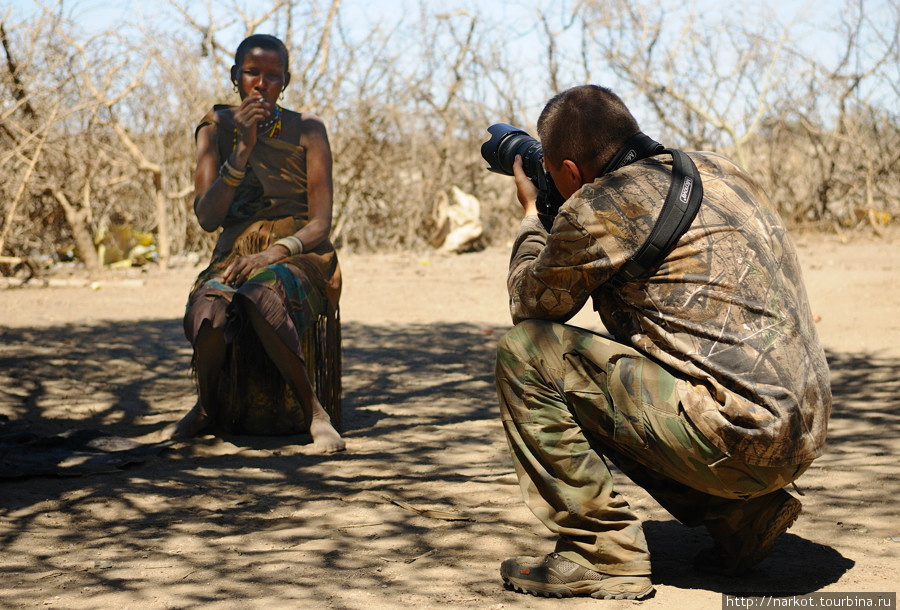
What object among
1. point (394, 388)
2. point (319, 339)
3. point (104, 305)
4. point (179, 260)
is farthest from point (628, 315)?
point (179, 260)

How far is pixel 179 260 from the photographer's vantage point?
1206 cm

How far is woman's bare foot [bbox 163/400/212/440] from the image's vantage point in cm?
402

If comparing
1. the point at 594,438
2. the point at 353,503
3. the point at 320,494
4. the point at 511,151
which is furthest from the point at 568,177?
the point at 320,494

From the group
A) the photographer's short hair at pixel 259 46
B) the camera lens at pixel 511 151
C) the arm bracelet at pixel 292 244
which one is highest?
the photographer's short hair at pixel 259 46

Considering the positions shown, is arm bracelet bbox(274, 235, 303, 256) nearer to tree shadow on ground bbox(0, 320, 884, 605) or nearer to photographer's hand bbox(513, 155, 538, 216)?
tree shadow on ground bbox(0, 320, 884, 605)

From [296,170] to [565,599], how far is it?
2.41 meters

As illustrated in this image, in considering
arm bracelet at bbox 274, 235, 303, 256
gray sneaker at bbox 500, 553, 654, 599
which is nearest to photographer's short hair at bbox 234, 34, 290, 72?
arm bracelet at bbox 274, 235, 303, 256

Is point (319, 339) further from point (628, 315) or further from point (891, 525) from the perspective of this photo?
point (891, 525)

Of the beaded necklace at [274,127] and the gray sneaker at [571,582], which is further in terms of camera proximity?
the beaded necklace at [274,127]

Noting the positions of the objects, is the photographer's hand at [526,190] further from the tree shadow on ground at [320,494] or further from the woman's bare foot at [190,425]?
the woman's bare foot at [190,425]

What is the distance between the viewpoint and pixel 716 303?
216cm

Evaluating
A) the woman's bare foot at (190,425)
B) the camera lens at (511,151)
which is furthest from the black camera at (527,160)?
the woman's bare foot at (190,425)

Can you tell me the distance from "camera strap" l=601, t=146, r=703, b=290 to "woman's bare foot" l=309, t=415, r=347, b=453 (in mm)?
1946

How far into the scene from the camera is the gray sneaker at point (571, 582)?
2250mm
